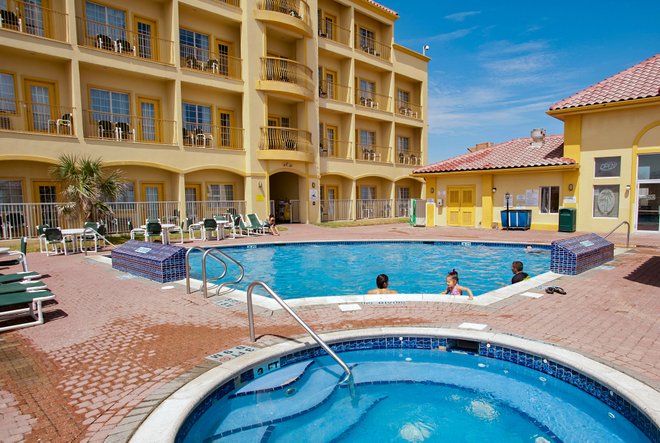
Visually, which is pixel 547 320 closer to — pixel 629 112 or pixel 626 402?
pixel 626 402

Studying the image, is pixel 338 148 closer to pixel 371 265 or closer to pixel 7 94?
pixel 371 265

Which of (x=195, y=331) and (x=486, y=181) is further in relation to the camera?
(x=486, y=181)

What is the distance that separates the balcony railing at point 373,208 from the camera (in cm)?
2942

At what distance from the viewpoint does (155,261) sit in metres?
8.96

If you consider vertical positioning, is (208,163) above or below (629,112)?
below

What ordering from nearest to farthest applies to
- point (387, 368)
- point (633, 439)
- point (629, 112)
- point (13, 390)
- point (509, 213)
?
1. point (633, 439)
2. point (13, 390)
3. point (387, 368)
4. point (629, 112)
5. point (509, 213)

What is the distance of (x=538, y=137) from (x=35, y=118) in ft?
83.1

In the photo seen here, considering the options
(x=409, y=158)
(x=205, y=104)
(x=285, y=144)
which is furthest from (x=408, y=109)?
(x=205, y=104)

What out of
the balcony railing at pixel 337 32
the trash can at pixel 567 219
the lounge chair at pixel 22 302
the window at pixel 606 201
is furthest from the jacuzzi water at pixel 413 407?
the balcony railing at pixel 337 32

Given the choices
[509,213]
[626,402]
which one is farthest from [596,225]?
[626,402]

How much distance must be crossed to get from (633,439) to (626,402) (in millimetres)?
324

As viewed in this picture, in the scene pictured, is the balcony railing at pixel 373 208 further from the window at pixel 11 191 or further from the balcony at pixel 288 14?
the window at pixel 11 191

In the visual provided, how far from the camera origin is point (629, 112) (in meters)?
17.1

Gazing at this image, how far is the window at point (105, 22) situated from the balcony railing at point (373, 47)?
1593cm
